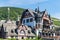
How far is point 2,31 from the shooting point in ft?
291

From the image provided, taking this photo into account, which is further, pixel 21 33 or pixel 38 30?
pixel 38 30

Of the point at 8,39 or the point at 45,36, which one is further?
the point at 45,36

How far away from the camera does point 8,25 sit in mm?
89500

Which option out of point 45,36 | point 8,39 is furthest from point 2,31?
point 45,36

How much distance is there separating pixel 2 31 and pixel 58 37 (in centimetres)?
1916

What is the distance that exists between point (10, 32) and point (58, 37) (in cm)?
1732

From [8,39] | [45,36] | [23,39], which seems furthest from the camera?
[45,36]

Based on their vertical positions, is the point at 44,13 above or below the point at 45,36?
above

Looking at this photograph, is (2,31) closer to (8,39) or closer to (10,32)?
(10,32)

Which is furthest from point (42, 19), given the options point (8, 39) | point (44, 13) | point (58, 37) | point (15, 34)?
point (8, 39)

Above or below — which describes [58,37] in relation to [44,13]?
below

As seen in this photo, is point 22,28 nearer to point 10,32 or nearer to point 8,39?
point 10,32

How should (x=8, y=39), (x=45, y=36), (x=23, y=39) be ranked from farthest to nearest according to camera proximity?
(x=45, y=36) → (x=23, y=39) → (x=8, y=39)

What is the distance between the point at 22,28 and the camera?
293ft
